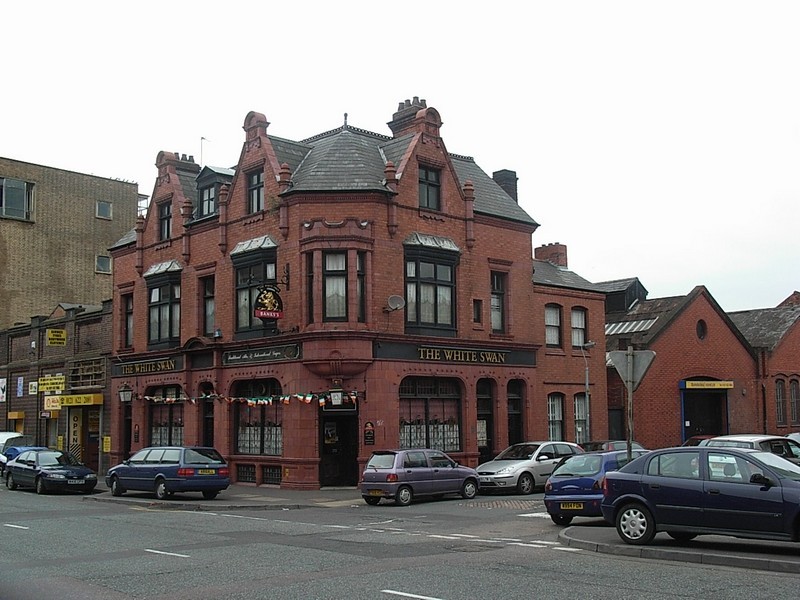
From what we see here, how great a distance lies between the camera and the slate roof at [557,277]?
35.8 metres

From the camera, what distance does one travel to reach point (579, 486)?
17969mm

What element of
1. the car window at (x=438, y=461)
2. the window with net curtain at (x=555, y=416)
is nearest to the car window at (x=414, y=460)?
the car window at (x=438, y=461)

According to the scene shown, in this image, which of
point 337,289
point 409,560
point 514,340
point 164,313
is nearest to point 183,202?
point 164,313

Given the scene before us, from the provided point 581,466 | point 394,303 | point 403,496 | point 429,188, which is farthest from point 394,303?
point 581,466

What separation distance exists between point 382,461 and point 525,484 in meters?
4.88

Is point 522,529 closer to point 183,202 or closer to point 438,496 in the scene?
point 438,496

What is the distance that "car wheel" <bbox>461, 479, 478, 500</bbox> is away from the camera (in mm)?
25047

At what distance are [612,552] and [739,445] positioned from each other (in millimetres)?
9691

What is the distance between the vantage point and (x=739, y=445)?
22328 mm

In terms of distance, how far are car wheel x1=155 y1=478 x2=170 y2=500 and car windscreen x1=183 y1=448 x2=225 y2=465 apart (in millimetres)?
899

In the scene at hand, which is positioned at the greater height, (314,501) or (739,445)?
(739,445)

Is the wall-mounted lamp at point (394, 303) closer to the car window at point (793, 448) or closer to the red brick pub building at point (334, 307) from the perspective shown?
the red brick pub building at point (334, 307)

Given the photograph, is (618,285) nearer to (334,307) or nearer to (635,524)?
(334,307)

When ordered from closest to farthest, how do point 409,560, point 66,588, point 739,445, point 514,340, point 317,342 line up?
1. point 66,588
2. point 409,560
3. point 739,445
4. point 317,342
5. point 514,340
